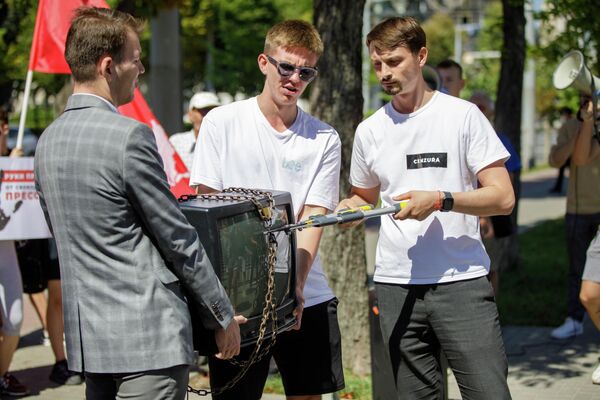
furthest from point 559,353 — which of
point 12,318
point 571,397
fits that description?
point 12,318

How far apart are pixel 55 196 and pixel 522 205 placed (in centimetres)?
2107

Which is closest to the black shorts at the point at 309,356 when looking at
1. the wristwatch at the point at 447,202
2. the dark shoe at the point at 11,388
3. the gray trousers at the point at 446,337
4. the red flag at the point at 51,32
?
the gray trousers at the point at 446,337

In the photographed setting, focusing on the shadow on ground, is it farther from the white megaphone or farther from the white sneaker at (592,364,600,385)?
the white megaphone

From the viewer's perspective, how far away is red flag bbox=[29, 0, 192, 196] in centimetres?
685

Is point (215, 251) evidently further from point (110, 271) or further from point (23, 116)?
A: point (23, 116)

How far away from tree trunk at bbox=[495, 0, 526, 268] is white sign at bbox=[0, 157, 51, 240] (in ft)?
21.3

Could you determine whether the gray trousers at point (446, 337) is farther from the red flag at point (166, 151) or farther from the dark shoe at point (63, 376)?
the dark shoe at point (63, 376)

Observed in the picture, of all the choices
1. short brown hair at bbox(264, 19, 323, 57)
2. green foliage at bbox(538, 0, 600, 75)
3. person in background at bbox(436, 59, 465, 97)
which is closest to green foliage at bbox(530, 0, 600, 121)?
green foliage at bbox(538, 0, 600, 75)

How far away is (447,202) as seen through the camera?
364 cm

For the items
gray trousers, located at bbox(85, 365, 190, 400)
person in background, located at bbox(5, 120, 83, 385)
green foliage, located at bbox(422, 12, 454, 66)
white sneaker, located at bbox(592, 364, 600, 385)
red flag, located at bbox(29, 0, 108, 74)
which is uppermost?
green foliage, located at bbox(422, 12, 454, 66)

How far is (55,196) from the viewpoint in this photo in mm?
2967

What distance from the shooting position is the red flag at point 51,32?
6.94 meters

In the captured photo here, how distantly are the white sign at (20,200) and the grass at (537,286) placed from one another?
4.71 metres

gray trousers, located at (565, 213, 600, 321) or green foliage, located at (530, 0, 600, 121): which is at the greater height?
green foliage, located at (530, 0, 600, 121)
